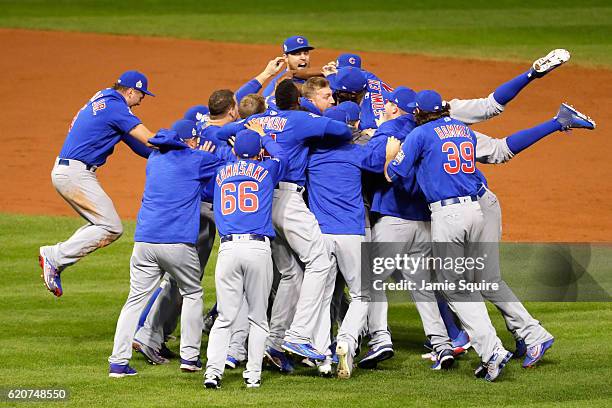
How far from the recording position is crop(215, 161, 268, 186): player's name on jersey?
8852mm

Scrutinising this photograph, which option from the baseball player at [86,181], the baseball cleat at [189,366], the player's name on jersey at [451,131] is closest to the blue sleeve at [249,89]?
the baseball player at [86,181]

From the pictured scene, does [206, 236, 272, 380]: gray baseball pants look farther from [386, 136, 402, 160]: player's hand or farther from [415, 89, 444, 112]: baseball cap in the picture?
[415, 89, 444, 112]: baseball cap

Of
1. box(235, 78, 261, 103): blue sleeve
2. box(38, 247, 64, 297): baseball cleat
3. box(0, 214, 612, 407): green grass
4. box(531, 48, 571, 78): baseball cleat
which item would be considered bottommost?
box(0, 214, 612, 407): green grass

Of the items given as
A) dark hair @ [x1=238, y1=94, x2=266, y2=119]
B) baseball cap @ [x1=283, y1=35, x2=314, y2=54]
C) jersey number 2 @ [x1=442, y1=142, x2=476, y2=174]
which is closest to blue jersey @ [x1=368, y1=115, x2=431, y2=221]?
jersey number 2 @ [x1=442, y1=142, x2=476, y2=174]

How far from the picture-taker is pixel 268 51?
24.8m

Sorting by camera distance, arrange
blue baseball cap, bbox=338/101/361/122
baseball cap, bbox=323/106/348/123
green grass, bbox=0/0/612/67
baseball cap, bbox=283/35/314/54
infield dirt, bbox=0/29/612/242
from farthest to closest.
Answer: green grass, bbox=0/0/612/67
infield dirt, bbox=0/29/612/242
baseball cap, bbox=283/35/314/54
blue baseball cap, bbox=338/101/361/122
baseball cap, bbox=323/106/348/123

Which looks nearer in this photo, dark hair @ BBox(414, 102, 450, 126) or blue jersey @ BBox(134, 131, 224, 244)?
blue jersey @ BBox(134, 131, 224, 244)

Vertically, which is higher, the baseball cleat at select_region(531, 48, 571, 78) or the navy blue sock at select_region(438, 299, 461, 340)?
the baseball cleat at select_region(531, 48, 571, 78)

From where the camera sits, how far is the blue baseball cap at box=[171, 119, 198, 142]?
9453mm

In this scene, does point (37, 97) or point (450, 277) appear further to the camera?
point (37, 97)

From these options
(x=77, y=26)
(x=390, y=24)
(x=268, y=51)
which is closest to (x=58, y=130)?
(x=268, y=51)

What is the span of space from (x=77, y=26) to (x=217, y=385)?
67.2 feet

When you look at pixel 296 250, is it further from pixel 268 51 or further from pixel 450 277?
pixel 268 51

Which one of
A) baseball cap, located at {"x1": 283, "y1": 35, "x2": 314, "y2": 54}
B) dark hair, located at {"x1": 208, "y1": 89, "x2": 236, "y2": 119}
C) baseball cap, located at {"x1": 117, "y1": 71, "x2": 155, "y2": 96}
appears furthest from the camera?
baseball cap, located at {"x1": 283, "y1": 35, "x2": 314, "y2": 54}
